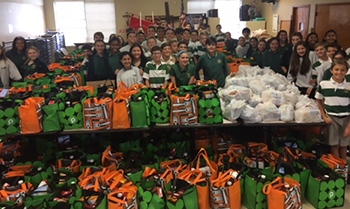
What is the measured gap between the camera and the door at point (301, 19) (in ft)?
28.6

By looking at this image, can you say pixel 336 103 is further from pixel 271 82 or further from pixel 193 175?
pixel 193 175

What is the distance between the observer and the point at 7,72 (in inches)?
187

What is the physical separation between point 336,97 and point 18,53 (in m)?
4.92

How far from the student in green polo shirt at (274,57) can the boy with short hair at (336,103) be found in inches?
81.4

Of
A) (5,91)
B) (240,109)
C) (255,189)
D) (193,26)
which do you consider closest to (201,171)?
(255,189)

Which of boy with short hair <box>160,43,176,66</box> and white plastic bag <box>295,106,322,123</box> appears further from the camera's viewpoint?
boy with short hair <box>160,43,176,66</box>

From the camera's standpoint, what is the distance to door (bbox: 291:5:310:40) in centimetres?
872

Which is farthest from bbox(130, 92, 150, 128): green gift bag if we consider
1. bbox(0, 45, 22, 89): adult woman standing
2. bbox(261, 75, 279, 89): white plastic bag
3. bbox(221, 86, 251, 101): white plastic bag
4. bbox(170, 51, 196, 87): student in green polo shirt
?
bbox(0, 45, 22, 89): adult woman standing

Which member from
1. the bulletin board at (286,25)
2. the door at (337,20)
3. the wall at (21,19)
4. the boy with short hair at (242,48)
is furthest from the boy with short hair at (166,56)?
the bulletin board at (286,25)

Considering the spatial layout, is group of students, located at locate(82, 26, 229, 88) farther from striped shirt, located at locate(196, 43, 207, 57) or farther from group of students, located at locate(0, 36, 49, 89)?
striped shirt, located at locate(196, 43, 207, 57)

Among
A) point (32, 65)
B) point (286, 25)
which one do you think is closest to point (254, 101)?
point (32, 65)

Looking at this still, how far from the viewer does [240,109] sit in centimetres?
307

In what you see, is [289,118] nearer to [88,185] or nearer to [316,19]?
[88,185]

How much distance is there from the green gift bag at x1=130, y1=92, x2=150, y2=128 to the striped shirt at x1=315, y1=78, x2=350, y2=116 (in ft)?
6.03
